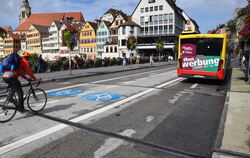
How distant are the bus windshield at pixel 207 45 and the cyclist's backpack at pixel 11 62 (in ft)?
31.3

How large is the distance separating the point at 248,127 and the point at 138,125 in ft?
7.67

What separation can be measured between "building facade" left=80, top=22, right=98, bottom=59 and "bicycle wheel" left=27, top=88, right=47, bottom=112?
66928 millimetres

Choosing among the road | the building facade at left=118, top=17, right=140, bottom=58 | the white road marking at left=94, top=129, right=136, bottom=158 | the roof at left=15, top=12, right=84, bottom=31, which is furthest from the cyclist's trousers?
the roof at left=15, top=12, right=84, bottom=31

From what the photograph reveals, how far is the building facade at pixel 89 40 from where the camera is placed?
242 feet

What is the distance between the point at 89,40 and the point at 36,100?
71.0 m

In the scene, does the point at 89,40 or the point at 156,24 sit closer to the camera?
the point at 156,24

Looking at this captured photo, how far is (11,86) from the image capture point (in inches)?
207

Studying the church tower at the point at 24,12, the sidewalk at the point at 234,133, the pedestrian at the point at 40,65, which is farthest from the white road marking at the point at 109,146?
the church tower at the point at 24,12

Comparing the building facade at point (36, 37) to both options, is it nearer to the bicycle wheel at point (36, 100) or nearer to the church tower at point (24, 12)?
the church tower at point (24, 12)

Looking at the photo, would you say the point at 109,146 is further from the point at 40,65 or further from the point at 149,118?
the point at 40,65

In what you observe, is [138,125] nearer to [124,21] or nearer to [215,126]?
[215,126]

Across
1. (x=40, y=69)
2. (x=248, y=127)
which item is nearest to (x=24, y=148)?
(x=248, y=127)

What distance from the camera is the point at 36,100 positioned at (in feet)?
20.1

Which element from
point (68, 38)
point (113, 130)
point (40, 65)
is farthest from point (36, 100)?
point (40, 65)
